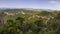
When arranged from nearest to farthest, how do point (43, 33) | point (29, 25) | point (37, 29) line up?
point (43, 33), point (37, 29), point (29, 25)

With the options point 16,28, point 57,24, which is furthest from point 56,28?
point 16,28

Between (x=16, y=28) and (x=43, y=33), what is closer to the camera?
(x=43, y=33)

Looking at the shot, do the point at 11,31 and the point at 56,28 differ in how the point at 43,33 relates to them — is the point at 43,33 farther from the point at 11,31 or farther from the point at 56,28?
the point at 11,31

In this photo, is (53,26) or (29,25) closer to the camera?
(53,26)

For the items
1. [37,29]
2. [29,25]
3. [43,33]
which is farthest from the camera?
[29,25]

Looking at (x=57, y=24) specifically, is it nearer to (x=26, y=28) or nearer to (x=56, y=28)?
(x=56, y=28)

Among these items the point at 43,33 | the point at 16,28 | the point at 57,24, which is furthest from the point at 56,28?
the point at 16,28

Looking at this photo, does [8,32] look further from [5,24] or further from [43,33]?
[43,33]
